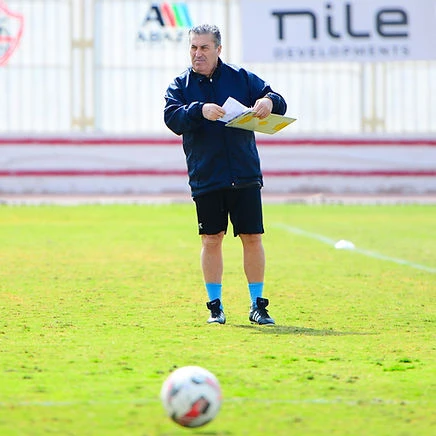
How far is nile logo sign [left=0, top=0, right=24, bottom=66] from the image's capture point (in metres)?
27.0

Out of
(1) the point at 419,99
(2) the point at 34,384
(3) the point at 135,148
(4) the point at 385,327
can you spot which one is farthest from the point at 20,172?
(2) the point at 34,384

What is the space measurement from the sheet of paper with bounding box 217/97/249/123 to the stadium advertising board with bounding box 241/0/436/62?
1897 cm

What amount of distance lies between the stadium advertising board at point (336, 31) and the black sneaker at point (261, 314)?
1880 centimetres

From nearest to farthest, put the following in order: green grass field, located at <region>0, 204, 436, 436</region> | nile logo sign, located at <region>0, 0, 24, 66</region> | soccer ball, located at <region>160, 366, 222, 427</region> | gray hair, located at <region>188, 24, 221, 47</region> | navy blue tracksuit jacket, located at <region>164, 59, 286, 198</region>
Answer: soccer ball, located at <region>160, 366, 222, 427</region> < green grass field, located at <region>0, 204, 436, 436</region> < gray hair, located at <region>188, 24, 221, 47</region> < navy blue tracksuit jacket, located at <region>164, 59, 286, 198</region> < nile logo sign, located at <region>0, 0, 24, 66</region>

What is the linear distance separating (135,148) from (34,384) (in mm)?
21924

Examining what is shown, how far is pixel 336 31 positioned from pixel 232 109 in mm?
19306

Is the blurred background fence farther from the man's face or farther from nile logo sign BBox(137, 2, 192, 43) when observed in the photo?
the man's face

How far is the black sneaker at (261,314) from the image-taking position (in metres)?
7.89

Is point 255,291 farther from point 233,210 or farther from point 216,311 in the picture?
point 233,210

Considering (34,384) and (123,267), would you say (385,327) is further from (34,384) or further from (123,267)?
(123,267)

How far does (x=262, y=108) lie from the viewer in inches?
301

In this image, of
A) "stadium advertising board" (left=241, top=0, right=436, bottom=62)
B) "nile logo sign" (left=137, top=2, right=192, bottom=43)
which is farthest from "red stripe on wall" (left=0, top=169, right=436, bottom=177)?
"nile logo sign" (left=137, top=2, right=192, bottom=43)

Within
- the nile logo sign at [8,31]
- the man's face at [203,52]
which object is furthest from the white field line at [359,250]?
the nile logo sign at [8,31]

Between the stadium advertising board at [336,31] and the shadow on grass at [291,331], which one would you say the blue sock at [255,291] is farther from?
the stadium advertising board at [336,31]
